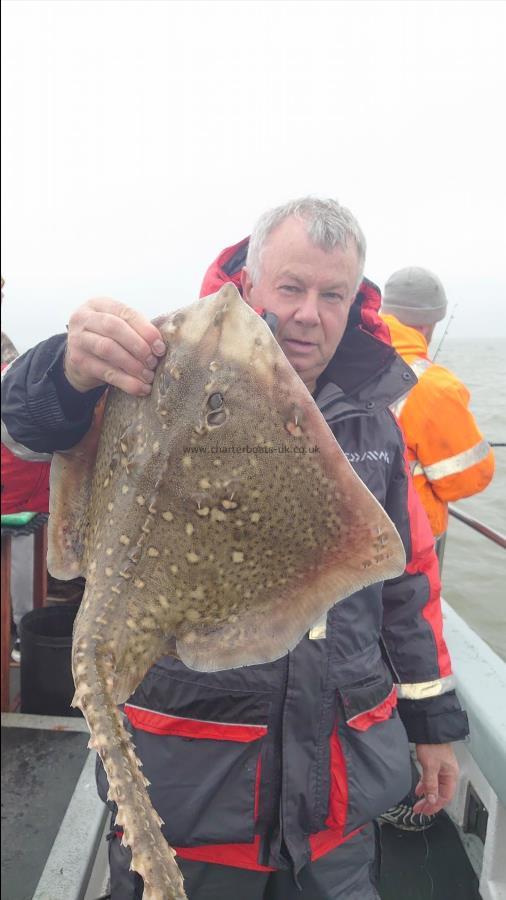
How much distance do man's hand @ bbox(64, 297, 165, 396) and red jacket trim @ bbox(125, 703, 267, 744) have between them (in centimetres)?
107

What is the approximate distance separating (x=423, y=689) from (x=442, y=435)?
199cm

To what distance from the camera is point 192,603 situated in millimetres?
1431

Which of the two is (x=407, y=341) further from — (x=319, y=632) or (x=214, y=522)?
(x=214, y=522)

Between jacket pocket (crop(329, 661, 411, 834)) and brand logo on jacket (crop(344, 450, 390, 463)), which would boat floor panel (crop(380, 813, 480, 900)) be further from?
brand logo on jacket (crop(344, 450, 390, 463))

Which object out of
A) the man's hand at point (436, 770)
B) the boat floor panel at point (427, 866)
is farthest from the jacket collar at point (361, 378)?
the boat floor panel at point (427, 866)

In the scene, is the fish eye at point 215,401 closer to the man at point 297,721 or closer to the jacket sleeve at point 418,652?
the man at point 297,721

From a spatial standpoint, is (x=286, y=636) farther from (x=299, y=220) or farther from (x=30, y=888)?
(x=30, y=888)

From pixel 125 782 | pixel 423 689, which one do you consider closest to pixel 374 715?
pixel 423 689

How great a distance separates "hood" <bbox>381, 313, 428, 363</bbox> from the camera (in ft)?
13.5

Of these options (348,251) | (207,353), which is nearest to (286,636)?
(207,353)

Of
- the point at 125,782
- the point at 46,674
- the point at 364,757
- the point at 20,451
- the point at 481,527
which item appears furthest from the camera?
the point at 46,674

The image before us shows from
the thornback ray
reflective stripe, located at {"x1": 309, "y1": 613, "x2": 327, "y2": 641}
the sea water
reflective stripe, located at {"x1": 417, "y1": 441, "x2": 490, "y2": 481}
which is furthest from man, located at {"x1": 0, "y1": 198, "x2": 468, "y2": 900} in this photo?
reflective stripe, located at {"x1": 417, "y1": 441, "x2": 490, "y2": 481}

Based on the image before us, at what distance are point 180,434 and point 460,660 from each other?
9.11 ft

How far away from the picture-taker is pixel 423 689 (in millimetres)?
2277
